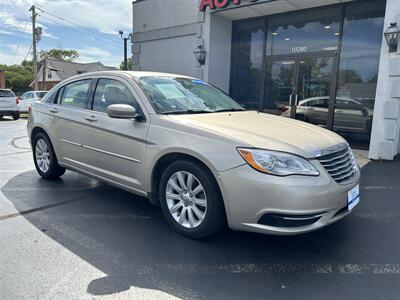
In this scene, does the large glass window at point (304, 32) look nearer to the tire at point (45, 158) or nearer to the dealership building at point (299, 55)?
the dealership building at point (299, 55)

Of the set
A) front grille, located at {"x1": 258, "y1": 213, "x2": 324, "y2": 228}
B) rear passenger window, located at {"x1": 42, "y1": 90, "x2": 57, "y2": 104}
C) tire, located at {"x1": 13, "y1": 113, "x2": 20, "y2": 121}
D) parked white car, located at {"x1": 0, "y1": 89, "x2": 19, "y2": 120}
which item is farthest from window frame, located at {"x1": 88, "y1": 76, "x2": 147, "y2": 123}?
tire, located at {"x1": 13, "y1": 113, "x2": 20, "y2": 121}

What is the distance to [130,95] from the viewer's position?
393 centimetres

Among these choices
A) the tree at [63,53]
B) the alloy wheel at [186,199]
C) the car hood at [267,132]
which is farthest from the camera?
the tree at [63,53]

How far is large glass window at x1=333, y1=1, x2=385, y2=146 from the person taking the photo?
333 inches

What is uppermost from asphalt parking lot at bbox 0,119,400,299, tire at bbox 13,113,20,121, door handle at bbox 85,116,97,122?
door handle at bbox 85,116,97,122

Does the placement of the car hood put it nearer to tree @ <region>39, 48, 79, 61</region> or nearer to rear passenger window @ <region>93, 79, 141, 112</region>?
rear passenger window @ <region>93, 79, 141, 112</region>

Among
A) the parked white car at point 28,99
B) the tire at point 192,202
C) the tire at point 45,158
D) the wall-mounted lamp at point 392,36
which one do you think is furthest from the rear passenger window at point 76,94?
the parked white car at point 28,99

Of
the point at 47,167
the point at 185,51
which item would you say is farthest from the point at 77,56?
the point at 47,167

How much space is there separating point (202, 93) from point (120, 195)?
1787mm

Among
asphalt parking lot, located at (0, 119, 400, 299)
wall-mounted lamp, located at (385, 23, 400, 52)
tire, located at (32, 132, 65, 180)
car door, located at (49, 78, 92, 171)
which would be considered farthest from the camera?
wall-mounted lamp, located at (385, 23, 400, 52)

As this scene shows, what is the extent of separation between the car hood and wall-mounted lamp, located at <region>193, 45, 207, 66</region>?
7.05 meters

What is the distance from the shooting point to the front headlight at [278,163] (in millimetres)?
2846

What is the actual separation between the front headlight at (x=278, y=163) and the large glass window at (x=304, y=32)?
7.22 meters

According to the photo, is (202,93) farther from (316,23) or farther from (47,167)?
(316,23)
